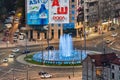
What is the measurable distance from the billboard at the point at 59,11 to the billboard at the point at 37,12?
3316mm

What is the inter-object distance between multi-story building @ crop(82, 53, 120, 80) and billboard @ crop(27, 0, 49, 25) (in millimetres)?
70497

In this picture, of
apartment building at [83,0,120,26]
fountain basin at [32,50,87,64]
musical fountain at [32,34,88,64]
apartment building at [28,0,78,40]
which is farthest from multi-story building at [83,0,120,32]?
fountain basin at [32,50,87,64]

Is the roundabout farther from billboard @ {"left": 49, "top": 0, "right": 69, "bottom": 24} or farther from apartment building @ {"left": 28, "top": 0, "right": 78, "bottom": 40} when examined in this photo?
apartment building @ {"left": 28, "top": 0, "right": 78, "bottom": 40}

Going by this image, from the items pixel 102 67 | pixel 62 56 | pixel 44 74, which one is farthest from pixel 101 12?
pixel 102 67

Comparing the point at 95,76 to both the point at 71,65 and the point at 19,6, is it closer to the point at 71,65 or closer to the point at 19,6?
the point at 71,65

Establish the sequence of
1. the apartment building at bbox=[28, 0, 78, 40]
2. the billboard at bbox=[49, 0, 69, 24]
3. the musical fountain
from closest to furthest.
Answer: the musical fountain, the billboard at bbox=[49, 0, 69, 24], the apartment building at bbox=[28, 0, 78, 40]

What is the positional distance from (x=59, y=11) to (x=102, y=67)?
67776 mm

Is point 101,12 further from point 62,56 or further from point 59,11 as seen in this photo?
point 62,56

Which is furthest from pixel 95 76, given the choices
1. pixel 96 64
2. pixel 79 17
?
pixel 79 17

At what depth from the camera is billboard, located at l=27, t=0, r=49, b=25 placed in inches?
5635

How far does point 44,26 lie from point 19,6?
18.9 meters

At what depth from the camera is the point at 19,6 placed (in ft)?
527

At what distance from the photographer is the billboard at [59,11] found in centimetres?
13775

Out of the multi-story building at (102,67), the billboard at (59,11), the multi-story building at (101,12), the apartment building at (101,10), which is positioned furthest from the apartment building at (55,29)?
the multi-story building at (102,67)
